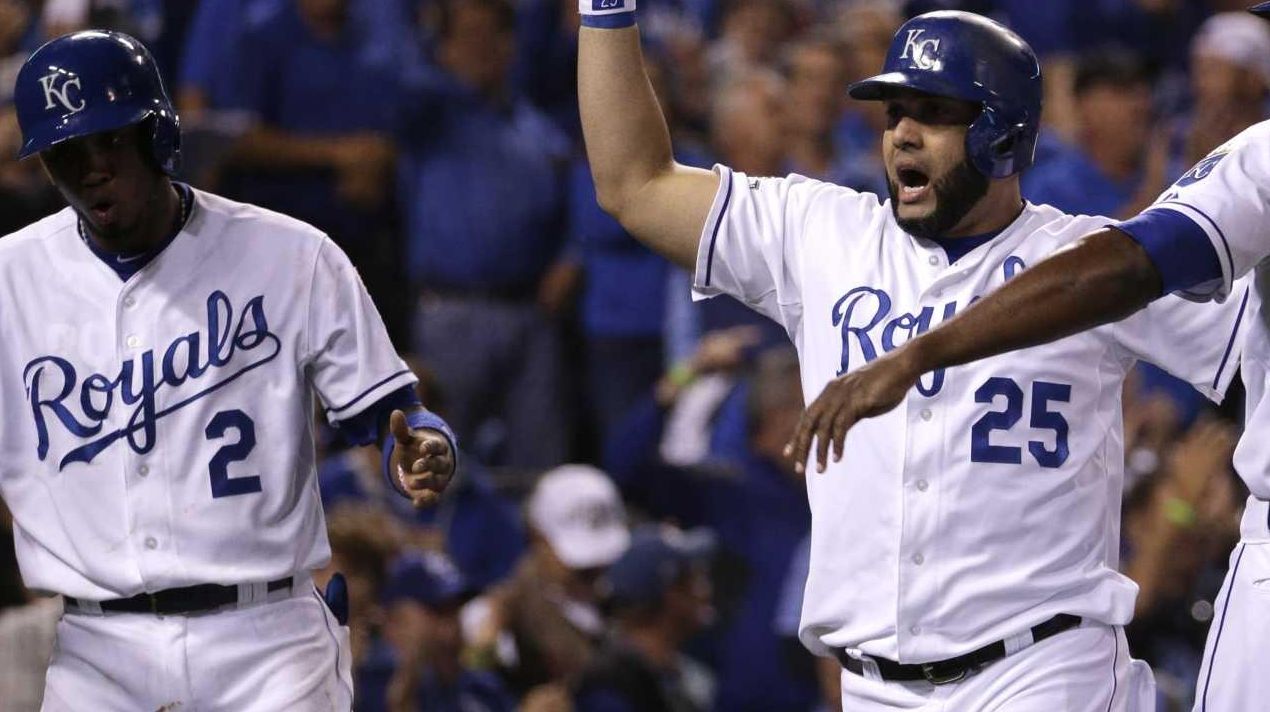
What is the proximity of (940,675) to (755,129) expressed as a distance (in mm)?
4825

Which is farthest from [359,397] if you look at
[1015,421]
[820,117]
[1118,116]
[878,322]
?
[1118,116]

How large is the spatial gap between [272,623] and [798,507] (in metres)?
3.39

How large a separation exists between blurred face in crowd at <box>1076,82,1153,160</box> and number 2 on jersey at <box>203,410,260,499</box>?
5.07 m

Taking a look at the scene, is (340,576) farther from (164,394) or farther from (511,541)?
(511,541)

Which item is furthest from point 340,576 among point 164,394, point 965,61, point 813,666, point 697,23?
point 697,23

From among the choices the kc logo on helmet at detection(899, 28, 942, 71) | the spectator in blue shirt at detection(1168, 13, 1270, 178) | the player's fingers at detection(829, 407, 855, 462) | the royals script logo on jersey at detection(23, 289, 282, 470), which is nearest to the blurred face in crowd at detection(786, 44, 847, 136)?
the spectator in blue shirt at detection(1168, 13, 1270, 178)

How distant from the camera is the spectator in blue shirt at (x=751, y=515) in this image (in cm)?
679

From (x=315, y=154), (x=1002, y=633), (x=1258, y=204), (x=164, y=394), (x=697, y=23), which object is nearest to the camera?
(x=1258, y=204)

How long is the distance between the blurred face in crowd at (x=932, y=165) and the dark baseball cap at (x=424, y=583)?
2493mm

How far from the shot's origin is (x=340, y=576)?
13.7 ft

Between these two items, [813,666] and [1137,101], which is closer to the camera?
[813,666]

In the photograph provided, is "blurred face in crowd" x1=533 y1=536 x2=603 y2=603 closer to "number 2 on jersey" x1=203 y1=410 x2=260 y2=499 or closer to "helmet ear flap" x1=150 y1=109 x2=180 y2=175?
"number 2 on jersey" x1=203 y1=410 x2=260 y2=499

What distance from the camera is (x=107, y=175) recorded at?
3914 millimetres

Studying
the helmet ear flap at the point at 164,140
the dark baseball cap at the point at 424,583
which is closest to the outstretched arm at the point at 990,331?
the helmet ear flap at the point at 164,140
